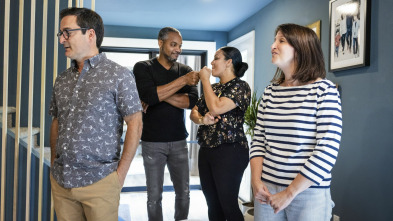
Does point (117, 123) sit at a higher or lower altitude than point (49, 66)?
lower

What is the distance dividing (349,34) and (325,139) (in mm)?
1429

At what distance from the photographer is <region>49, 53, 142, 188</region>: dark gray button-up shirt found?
139cm

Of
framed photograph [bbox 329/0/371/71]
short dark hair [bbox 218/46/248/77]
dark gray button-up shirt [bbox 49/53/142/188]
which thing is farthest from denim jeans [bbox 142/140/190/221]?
framed photograph [bbox 329/0/371/71]

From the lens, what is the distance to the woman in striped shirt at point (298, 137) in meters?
1.19

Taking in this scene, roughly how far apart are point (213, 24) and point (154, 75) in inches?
106

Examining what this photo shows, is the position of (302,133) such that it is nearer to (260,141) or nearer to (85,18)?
(260,141)

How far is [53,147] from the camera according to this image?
163cm

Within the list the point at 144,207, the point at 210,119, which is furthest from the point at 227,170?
the point at 144,207

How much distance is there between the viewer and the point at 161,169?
2.21 metres

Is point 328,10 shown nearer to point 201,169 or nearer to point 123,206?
point 201,169

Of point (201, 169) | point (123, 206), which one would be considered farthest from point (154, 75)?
point (123, 206)

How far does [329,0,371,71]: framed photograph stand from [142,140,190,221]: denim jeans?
1281 mm

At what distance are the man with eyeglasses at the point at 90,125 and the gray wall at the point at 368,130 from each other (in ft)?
4.92

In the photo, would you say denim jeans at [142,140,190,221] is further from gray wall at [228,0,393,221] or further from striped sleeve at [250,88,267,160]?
gray wall at [228,0,393,221]
